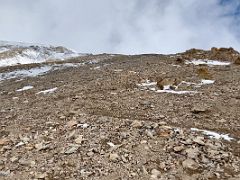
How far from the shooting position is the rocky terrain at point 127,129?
12055mm

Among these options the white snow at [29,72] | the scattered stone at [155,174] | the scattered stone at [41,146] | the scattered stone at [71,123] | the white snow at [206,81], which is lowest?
the white snow at [29,72]

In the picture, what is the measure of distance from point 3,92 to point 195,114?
44.6ft

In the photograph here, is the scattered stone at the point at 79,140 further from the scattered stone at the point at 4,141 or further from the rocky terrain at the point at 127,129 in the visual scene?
the scattered stone at the point at 4,141

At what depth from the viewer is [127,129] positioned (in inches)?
558

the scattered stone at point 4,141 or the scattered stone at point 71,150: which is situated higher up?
the scattered stone at point 71,150

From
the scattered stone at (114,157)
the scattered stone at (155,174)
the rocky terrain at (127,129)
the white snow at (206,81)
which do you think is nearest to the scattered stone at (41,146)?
the rocky terrain at (127,129)

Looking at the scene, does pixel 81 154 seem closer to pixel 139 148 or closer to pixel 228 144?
pixel 139 148

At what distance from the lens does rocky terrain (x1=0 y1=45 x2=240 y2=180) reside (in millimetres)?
12055

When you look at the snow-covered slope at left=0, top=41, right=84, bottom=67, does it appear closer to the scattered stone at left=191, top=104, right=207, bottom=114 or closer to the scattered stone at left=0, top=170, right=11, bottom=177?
the scattered stone at left=191, top=104, right=207, bottom=114

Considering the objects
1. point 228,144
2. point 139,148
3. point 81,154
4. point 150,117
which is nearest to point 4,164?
point 81,154

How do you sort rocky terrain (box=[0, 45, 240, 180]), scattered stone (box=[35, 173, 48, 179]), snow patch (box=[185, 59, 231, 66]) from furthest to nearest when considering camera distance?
snow patch (box=[185, 59, 231, 66]) < rocky terrain (box=[0, 45, 240, 180]) < scattered stone (box=[35, 173, 48, 179])

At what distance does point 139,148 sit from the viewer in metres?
12.9

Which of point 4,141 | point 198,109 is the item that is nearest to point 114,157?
point 4,141

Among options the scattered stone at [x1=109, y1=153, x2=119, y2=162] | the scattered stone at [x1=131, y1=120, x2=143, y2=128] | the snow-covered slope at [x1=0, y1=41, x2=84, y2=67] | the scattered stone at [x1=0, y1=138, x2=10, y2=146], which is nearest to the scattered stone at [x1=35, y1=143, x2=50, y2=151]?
the scattered stone at [x1=0, y1=138, x2=10, y2=146]
